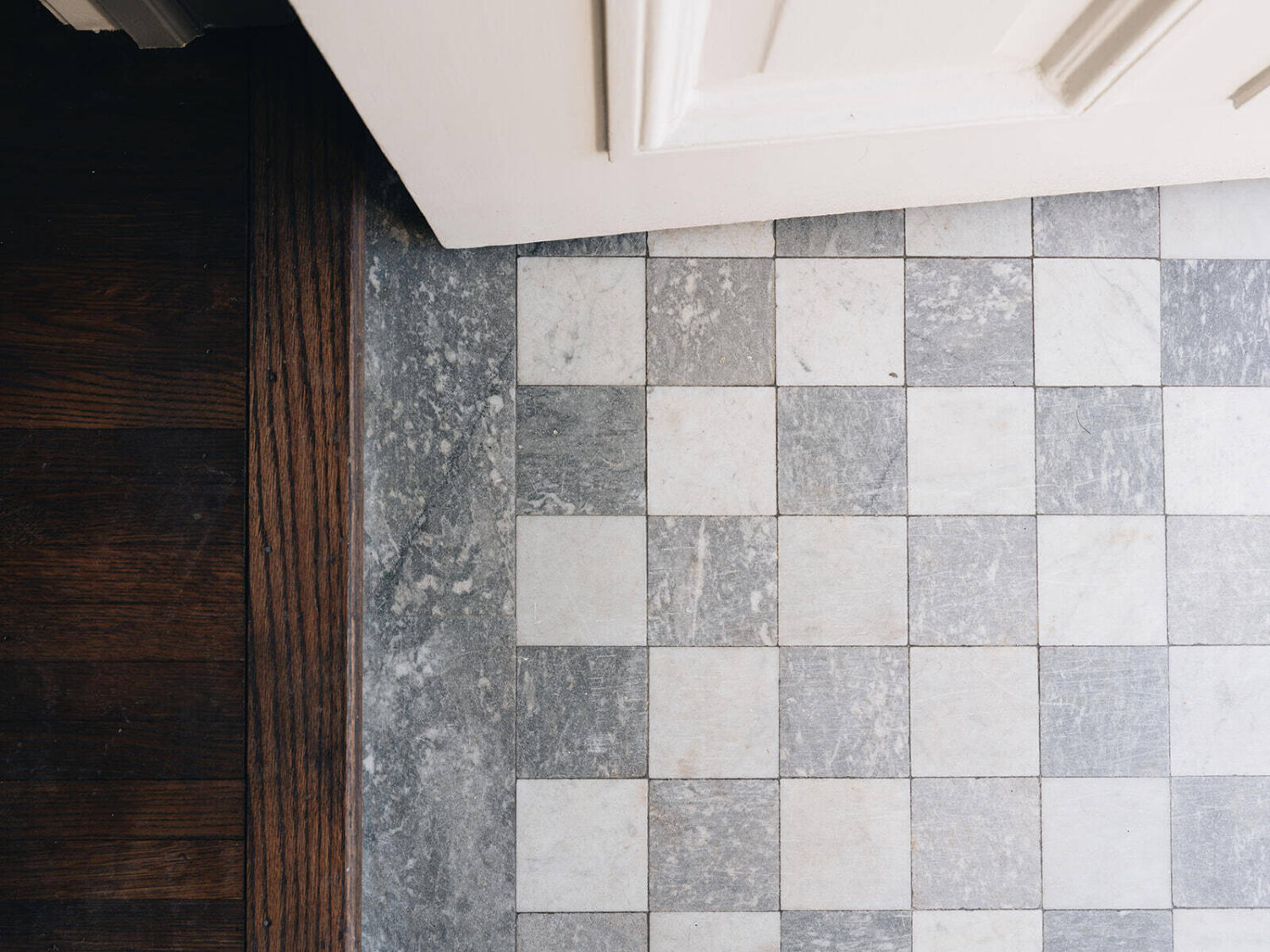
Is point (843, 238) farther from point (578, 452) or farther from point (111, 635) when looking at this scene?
point (111, 635)

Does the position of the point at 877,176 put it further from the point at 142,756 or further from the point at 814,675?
the point at 142,756

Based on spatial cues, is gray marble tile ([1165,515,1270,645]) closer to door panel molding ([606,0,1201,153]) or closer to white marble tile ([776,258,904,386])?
white marble tile ([776,258,904,386])

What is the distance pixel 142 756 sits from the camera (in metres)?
1.45

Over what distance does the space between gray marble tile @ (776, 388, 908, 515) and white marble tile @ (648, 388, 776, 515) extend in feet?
0.12

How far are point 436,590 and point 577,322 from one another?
2.05 ft

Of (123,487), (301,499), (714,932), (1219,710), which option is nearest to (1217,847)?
(1219,710)

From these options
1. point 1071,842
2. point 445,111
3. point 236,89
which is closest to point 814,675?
point 1071,842

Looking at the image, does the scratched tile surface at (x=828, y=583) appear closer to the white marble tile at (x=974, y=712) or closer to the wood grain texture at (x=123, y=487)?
the white marble tile at (x=974, y=712)

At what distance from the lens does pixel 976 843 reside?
61.2 inches

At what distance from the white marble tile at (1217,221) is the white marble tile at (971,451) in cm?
47

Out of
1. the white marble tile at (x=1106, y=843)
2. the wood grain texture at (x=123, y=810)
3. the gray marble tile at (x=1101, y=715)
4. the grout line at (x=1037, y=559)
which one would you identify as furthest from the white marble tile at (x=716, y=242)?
the wood grain texture at (x=123, y=810)

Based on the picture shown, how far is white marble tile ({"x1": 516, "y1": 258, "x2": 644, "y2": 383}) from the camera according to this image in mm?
1574

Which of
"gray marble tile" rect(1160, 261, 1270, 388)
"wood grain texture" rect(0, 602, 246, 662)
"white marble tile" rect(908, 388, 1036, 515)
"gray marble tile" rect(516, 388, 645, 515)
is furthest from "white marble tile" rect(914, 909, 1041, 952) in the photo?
"wood grain texture" rect(0, 602, 246, 662)

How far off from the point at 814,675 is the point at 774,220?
3.13ft
